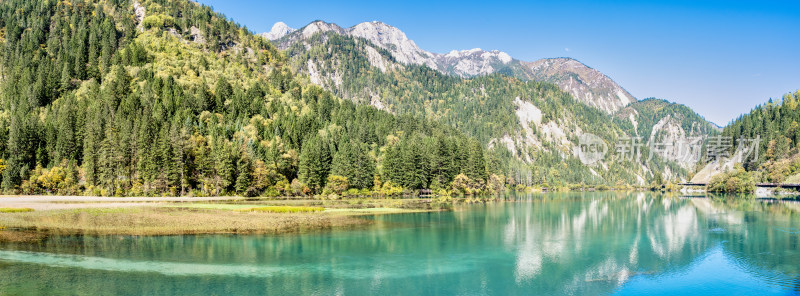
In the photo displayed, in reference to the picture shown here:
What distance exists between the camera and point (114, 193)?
322 ft

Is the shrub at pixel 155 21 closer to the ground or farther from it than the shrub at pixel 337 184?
farther from it

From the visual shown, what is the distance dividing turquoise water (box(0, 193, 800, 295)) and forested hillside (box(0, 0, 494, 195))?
6851 centimetres

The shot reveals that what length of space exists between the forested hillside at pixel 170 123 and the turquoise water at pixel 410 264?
68.5 m

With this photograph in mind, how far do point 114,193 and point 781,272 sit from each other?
108 metres

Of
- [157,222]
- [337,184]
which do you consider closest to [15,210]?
[157,222]

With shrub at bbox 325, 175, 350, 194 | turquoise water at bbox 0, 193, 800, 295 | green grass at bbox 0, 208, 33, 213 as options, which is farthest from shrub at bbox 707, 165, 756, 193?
green grass at bbox 0, 208, 33, 213

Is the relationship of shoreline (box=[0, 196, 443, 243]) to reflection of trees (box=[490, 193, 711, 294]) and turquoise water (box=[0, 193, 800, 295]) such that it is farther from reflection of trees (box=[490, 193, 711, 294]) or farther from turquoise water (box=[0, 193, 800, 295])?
reflection of trees (box=[490, 193, 711, 294])

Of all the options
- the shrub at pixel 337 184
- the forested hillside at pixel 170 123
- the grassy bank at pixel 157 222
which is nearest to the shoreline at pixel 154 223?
the grassy bank at pixel 157 222

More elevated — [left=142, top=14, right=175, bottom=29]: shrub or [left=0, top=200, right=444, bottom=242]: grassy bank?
[left=142, top=14, right=175, bottom=29]: shrub

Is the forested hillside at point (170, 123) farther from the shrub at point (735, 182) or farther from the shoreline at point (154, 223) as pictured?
the shrub at point (735, 182)

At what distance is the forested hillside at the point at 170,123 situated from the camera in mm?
101312

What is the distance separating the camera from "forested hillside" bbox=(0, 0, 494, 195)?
101 m

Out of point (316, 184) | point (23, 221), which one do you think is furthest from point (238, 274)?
point (316, 184)

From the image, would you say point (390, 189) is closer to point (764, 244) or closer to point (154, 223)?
point (154, 223)
